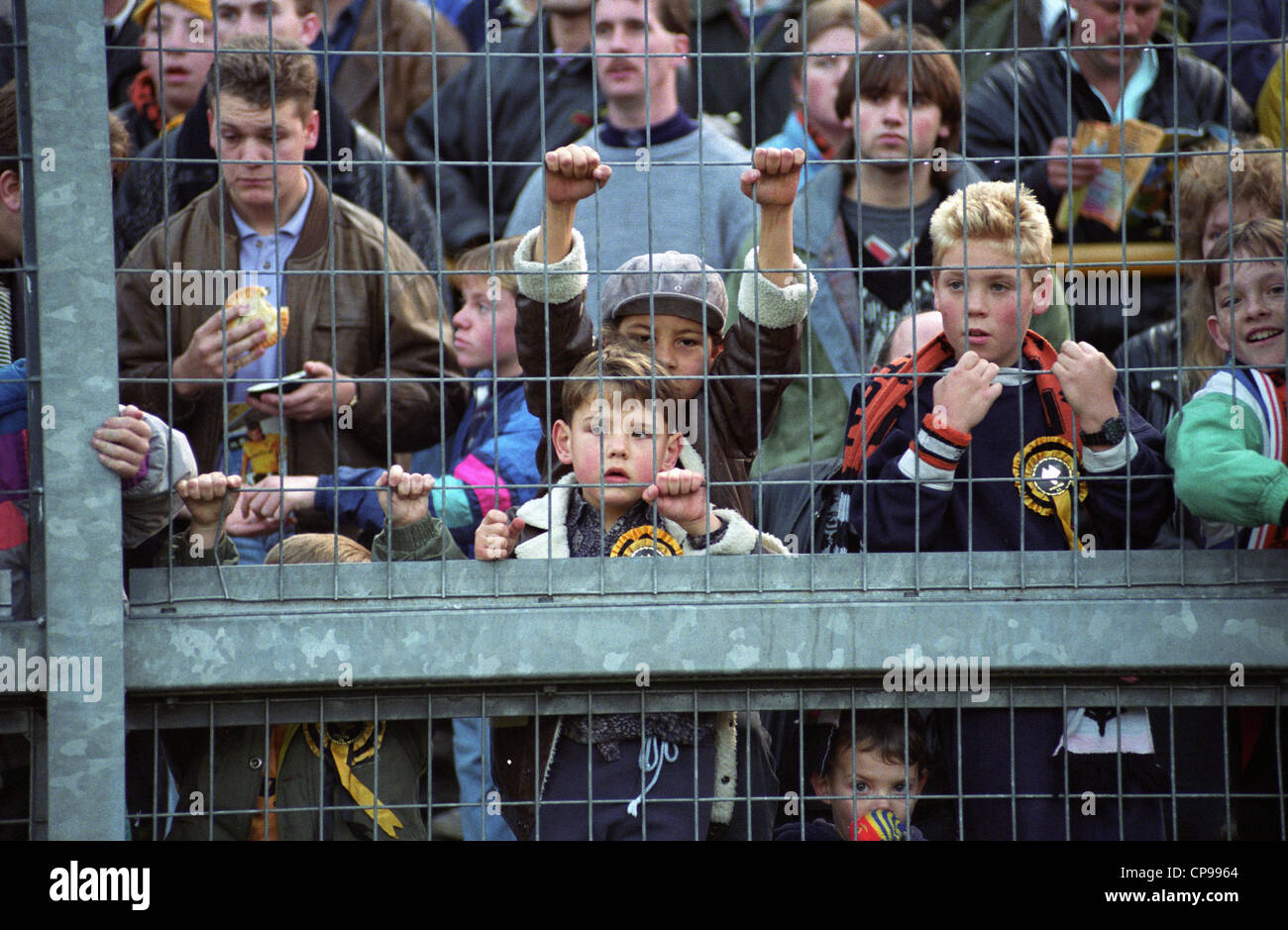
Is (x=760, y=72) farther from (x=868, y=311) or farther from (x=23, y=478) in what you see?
(x=23, y=478)

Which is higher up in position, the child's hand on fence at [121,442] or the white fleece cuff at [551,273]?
the white fleece cuff at [551,273]

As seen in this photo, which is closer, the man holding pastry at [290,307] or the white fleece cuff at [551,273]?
the white fleece cuff at [551,273]

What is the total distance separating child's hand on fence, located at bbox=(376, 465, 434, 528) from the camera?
3330mm

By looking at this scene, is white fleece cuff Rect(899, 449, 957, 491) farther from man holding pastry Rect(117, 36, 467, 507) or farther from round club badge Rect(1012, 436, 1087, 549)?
man holding pastry Rect(117, 36, 467, 507)

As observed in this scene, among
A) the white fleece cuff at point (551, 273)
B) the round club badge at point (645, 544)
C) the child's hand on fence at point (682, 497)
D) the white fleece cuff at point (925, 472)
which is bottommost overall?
the round club badge at point (645, 544)

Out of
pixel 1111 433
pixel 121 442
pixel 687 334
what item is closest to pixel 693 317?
pixel 687 334

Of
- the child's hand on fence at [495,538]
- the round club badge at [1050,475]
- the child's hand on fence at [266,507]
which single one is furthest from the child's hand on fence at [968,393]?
the child's hand on fence at [266,507]

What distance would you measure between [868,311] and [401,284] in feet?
5.58

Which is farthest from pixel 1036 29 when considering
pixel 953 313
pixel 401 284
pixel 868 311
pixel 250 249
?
pixel 250 249

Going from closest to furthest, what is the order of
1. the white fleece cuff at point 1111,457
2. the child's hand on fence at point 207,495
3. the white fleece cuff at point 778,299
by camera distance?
1. the child's hand on fence at point 207,495
2. the white fleece cuff at point 1111,457
3. the white fleece cuff at point 778,299

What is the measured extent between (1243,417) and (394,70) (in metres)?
3.95

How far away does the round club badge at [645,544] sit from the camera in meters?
3.53

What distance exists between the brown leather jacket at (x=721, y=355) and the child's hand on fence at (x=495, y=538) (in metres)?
0.18

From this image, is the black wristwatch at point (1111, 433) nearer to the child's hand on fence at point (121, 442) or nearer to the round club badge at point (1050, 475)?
the round club badge at point (1050, 475)
